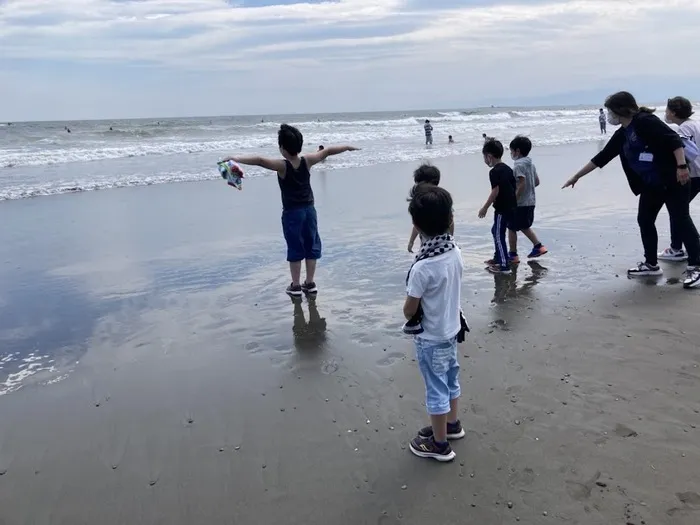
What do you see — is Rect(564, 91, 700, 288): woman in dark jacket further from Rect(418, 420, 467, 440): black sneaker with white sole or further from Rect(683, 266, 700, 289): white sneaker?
Rect(418, 420, 467, 440): black sneaker with white sole

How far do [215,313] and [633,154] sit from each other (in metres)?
4.47

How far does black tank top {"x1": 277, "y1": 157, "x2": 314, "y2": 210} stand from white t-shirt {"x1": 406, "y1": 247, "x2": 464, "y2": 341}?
322cm

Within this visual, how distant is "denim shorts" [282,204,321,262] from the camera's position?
20.1 feet

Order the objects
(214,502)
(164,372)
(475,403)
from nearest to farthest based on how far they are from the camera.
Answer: (214,502)
(475,403)
(164,372)

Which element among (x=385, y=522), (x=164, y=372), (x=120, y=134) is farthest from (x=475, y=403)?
(x=120, y=134)

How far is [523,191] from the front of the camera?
6.95 m

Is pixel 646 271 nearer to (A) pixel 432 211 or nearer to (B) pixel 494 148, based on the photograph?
(B) pixel 494 148

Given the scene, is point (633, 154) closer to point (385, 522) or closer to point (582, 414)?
point (582, 414)

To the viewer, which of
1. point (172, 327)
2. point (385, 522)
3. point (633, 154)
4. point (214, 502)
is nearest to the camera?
point (385, 522)

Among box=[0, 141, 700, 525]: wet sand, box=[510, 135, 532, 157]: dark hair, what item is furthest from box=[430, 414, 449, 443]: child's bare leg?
box=[510, 135, 532, 157]: dark hair

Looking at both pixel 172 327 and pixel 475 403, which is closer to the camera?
pixel 475 403

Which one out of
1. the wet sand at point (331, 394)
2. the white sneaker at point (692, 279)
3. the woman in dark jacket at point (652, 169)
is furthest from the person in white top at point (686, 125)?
the wet sand at point (331, 394)

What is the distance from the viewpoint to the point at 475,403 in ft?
12.2

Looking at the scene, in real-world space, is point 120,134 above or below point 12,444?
above
